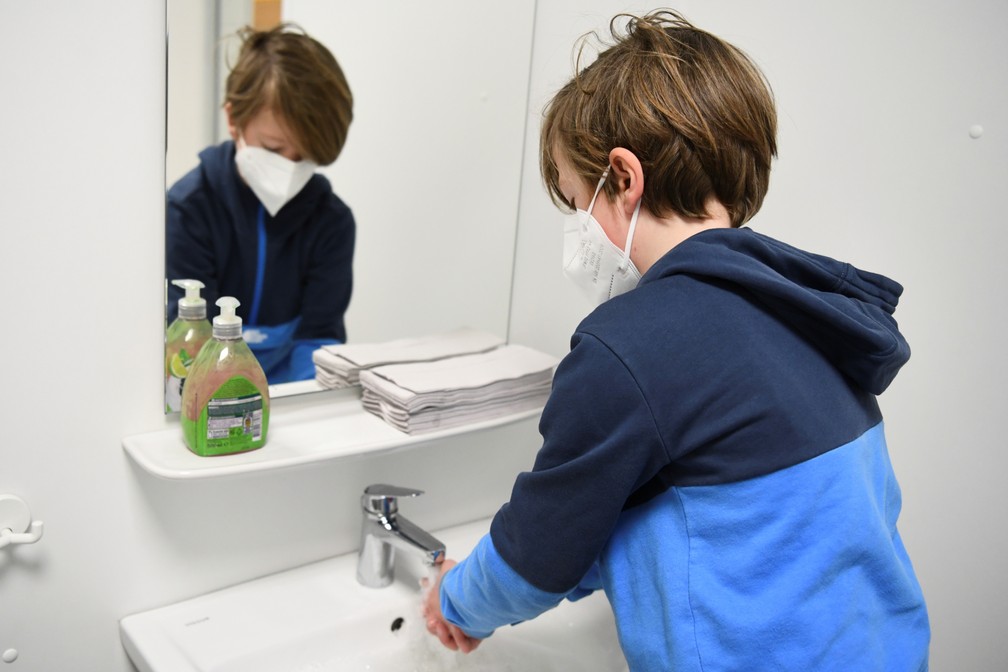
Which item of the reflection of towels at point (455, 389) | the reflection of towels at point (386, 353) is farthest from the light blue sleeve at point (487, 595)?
the reflection of towels at point (386, 353)

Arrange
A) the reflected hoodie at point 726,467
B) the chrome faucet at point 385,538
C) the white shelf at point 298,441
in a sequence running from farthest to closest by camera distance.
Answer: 1. the chrome faucet at point 385,538
2. the white shelf at point 298,441
3. the reflected hoodie at point 726,467

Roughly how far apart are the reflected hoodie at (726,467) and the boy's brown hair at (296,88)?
1.81 ft

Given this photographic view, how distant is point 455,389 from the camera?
1.20 metres

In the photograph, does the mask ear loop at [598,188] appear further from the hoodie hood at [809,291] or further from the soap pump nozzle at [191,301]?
the soap pump nozzle at [191,301]

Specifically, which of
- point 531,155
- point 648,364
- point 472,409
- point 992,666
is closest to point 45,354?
point 472,409

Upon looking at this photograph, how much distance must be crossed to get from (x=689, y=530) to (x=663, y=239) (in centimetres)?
32

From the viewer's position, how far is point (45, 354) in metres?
0.96

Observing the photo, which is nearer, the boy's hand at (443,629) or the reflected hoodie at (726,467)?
the reflected hoodie at (726,467)

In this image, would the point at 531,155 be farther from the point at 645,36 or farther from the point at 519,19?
the point at 645,36

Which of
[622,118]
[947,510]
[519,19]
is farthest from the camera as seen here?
[519,19]

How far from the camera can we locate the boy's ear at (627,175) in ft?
2.82

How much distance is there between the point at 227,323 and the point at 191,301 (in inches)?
3.2

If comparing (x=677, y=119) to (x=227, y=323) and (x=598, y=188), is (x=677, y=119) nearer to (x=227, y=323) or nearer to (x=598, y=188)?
(x=598, y=188)

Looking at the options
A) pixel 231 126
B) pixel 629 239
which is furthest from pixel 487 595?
pixel 231 126
